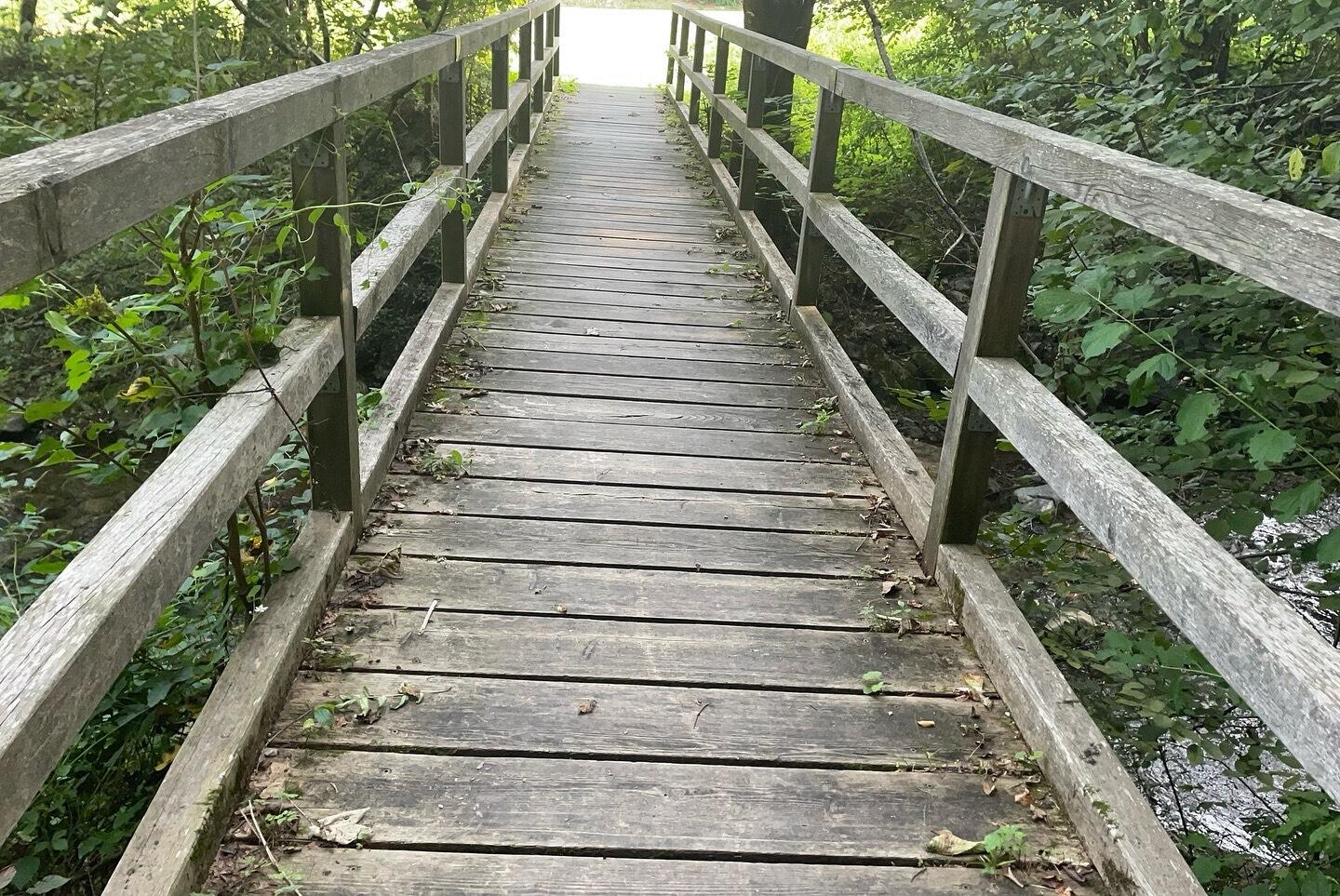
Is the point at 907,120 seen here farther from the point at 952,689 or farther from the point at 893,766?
the point at 893,766

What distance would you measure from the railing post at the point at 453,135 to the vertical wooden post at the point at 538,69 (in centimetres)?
390

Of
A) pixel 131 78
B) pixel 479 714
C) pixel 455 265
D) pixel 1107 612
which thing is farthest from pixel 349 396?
pixel 131 78

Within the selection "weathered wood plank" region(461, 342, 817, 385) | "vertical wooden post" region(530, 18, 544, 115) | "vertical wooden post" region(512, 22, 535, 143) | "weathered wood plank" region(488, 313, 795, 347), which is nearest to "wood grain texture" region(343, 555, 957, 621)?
"weathered wood plank" region(461, 342, 817, 385)

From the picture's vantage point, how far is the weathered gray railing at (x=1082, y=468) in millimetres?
1331

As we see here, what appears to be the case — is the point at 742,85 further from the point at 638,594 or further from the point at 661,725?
the point at 661,725

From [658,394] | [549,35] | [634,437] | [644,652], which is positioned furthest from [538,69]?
[644,652]

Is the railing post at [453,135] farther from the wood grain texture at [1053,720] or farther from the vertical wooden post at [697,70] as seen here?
the vertical wooden post at [697,70]

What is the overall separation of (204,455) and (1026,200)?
1.75 m

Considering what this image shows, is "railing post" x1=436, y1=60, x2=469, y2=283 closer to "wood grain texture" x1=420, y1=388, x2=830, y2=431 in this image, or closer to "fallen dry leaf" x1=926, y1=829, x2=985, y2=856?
"wood grain texture" x1=420, y1=388, x2=830, y2=431

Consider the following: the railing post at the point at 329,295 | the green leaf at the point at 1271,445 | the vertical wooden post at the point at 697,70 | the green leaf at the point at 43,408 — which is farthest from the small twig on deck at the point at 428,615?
the vertical wooden post at the point at 697,70

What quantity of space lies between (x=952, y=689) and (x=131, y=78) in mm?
5987

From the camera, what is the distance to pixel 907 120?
3.03 m

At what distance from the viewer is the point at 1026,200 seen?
227 cm

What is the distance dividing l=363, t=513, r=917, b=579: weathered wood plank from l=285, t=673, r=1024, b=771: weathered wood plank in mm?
557
